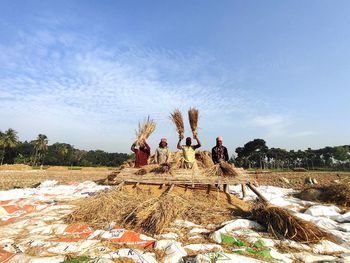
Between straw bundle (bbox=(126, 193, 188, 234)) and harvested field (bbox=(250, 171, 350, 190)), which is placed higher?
harvested field (bbox=(250, 171, 350, 190))

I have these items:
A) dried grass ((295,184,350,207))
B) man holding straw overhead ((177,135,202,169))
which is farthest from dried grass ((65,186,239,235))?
dried grass ((295,184,350,207))

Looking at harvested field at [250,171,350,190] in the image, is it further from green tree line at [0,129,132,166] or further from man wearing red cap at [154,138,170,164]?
green tree line at [0,129,132,166]

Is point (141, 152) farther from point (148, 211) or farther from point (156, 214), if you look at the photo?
point (156, 214)

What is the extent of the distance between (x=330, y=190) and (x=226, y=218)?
4.18 m

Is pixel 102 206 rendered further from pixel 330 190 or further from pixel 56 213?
pixel 330 190

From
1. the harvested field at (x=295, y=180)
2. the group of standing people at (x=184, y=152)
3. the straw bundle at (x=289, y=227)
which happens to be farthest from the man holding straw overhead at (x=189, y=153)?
the harvested field at (x=295, y=180)

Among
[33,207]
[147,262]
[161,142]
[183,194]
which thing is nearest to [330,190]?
[183,194]

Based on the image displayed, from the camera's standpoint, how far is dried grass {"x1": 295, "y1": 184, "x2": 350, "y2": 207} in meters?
6.30

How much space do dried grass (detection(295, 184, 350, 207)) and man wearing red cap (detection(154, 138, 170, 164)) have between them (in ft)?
Result: 12.7

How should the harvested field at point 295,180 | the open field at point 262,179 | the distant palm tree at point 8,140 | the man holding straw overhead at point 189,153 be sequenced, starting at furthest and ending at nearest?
the distant palm tree at point 8,140 → the open field at point 262,179 → the harvested field at point 295,180 → the man holding straw overhead at point 189,153

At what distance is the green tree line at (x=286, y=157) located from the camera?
207ft

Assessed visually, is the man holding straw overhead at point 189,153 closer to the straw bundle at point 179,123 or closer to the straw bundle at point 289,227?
the straw bundle at point 179,123

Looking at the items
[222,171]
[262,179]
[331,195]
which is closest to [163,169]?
[222,171]

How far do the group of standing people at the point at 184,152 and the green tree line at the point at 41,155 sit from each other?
151ft
